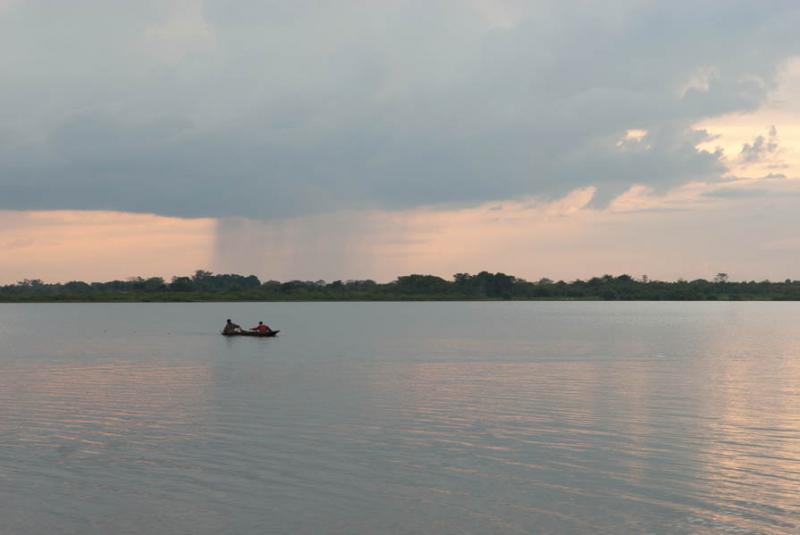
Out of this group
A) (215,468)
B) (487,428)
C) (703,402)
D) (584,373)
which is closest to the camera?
(215,468)

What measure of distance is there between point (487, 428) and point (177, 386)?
23.6 meters

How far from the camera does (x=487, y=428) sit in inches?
1313

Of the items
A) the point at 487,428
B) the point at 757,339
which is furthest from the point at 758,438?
the point at 757,339

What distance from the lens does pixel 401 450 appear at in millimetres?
29016

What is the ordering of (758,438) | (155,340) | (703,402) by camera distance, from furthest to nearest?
(155,340)
(703,402)
(758,438)

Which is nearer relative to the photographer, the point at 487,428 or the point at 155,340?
the point at 487,428

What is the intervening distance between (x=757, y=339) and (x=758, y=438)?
78.8 metres

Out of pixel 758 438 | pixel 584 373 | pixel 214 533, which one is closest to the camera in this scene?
pixel 214 533

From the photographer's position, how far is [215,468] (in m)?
26.2

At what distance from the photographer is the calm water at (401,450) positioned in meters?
20.8

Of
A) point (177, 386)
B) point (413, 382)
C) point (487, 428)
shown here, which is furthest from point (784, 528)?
point (177, 386)

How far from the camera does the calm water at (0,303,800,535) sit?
20781mm

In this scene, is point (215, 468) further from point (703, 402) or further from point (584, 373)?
point (584, 373)

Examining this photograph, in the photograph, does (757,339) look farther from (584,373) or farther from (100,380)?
(100,380)
